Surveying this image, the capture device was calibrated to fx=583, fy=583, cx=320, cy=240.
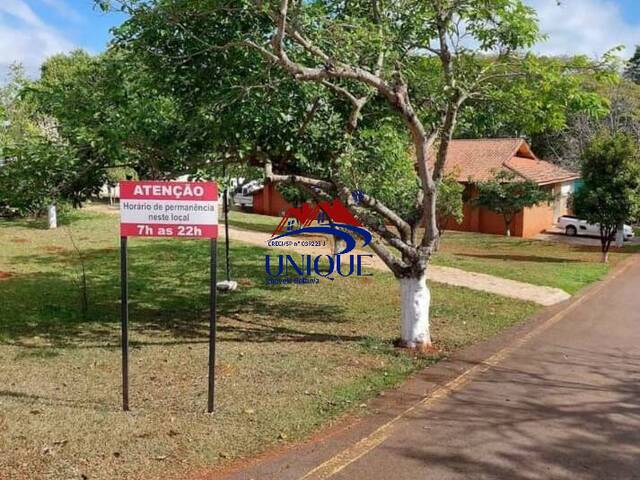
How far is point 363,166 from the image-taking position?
27.7ft

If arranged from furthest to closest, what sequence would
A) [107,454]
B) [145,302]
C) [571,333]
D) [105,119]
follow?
[145,302] < [571,333] < [105,119] < [107,454]

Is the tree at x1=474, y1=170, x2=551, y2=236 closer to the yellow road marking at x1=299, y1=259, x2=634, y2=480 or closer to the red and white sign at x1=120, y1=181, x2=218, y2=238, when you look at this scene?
the yellow road marking at x1=299, y1=259, x2=634, y2=480

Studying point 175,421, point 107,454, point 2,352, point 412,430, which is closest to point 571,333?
point 412,430

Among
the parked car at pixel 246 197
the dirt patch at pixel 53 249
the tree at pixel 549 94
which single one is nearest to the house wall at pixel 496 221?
the parked car at pixel 246 197

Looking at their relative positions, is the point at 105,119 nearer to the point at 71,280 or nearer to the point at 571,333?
the point at 71,280

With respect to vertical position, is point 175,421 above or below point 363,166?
below

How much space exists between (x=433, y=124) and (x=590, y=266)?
1118 cm

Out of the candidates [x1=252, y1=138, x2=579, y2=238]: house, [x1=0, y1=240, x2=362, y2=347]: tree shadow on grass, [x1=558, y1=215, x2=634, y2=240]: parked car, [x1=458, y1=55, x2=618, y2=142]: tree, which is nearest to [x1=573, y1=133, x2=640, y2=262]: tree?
[x1=252, y1=138, x2=579, y2=238]: house

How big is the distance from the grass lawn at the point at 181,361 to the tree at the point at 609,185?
837 centimetres

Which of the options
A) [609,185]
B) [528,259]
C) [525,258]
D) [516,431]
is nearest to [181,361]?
[516,431]

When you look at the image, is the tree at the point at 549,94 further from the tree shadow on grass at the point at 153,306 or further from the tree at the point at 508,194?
the tree at the point at 508,194

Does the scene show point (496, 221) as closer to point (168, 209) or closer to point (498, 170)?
point (498, 170)

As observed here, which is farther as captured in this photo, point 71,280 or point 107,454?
point 71,280

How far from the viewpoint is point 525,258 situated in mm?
19453
